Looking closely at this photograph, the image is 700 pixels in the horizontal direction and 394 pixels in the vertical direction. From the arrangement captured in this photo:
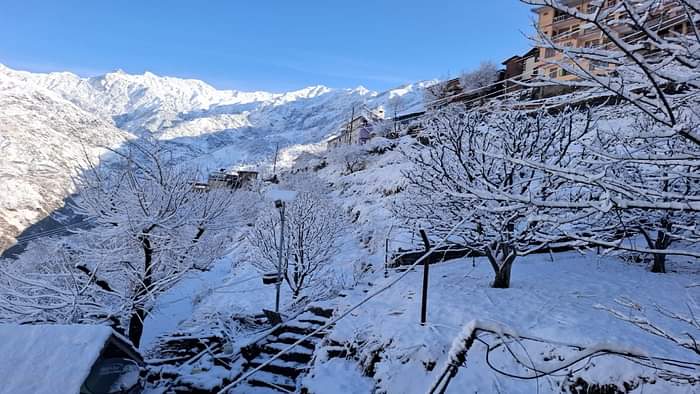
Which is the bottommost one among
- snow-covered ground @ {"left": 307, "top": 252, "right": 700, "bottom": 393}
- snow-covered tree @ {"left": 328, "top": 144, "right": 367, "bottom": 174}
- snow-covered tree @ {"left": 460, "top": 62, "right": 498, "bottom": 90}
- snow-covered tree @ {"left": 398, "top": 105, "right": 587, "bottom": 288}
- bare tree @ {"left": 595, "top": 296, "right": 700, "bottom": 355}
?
snow-covered ground @ {"left": 307, "top": 252, "right": 700, "bottom": 393}

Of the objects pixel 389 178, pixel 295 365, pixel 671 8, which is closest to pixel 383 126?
pixel 389 178

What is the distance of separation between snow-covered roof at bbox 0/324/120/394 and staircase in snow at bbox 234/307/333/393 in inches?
133

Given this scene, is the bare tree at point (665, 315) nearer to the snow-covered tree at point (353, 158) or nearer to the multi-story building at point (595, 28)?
the multi-story building at point (595, 28)

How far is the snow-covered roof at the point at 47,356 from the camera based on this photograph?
307 cm

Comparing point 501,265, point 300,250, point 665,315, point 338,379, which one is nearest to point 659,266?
point 501,265

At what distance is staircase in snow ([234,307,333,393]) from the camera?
22.2ft

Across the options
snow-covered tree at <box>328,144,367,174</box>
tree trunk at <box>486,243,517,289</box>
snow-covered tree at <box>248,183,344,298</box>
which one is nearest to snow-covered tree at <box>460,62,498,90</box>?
snow-covered tree at <box>328,144,367,174</box>

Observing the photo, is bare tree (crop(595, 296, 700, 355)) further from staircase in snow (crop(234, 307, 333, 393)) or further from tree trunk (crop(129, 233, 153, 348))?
tree trunk (crop(129, 233, 153, 348))

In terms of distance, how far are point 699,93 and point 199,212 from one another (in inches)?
409

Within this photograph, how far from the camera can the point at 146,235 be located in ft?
28.5

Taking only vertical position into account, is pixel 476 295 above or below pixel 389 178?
below

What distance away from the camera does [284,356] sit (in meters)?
7.36

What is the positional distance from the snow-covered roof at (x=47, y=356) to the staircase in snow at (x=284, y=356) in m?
3.39

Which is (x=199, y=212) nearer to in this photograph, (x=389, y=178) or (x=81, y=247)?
(x=81, y=247)
